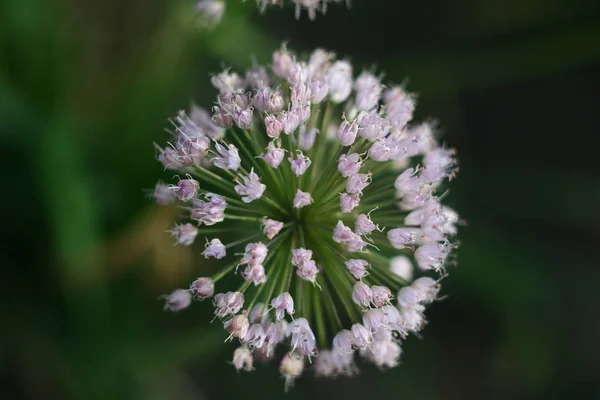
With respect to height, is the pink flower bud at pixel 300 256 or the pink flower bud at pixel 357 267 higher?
the pink flower bud at pixel 300 256

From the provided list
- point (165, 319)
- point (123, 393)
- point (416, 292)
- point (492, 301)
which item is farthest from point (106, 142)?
point (492, 301)

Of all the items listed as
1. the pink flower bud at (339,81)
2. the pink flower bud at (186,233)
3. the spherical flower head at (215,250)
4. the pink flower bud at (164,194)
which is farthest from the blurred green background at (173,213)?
the pink flower bud at (339,81)

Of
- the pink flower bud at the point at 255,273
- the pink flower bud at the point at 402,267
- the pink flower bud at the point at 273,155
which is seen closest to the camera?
the pink flower bud at the point at 255,273

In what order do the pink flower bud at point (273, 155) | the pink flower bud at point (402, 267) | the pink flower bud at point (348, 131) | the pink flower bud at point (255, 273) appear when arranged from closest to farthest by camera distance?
the pink flower bud at point (255, 273), the pink flower bud at point (273, 155), the pink flower bud at point (348, 131), the pink flower bud at point (402, 267)

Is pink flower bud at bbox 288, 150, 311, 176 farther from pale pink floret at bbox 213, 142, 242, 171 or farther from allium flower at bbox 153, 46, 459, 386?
pale pink floret at bbox 213, 142, 242, 171

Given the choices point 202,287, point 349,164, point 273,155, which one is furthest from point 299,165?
point 202,287

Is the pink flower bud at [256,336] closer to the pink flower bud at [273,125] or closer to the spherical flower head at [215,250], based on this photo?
the spherical flower head at [215,250]

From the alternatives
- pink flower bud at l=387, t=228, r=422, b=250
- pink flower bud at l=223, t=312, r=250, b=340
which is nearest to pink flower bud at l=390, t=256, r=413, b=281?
pink flower bud at l=387, t=228, r=422, b=250
